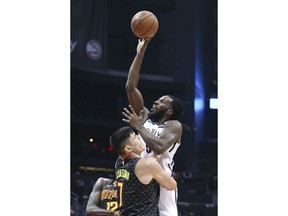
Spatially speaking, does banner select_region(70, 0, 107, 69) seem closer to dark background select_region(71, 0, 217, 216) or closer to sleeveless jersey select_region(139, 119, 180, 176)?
dark background select_region(71, 0, 217, 216)

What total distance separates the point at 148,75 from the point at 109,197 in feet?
56.1

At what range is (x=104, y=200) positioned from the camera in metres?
6.47

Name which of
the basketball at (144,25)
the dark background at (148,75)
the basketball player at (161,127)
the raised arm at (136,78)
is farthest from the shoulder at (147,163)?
the dark background at (148,75)

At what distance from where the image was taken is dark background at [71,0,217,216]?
22.5 meters

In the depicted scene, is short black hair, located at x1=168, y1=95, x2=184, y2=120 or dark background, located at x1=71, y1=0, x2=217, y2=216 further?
dark background, located at x1=71, y1=0, x2=217, y2=216

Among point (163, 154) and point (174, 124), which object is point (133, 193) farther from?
point (174, 124)

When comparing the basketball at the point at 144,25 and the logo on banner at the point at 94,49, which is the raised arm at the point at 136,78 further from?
the logo on banner at the point at 94,49

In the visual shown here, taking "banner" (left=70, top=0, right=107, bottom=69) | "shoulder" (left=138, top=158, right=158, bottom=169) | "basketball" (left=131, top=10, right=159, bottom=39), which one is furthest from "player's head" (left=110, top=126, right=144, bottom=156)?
"banner" (left=70, top=0, right=107, bottom=69)

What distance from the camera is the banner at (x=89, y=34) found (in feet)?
72.8

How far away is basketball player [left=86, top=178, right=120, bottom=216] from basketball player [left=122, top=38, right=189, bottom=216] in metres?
0.42
